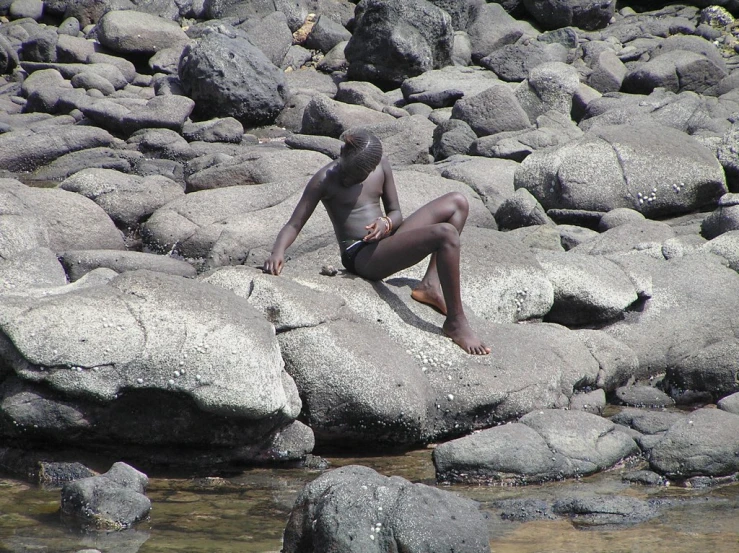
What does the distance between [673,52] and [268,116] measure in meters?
7.57

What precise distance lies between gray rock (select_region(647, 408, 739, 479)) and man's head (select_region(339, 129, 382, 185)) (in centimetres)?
271

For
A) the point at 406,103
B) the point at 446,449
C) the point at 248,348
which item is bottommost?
the point at 406,103

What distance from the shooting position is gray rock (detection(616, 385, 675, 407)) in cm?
727

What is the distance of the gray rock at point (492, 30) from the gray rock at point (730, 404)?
14.5 m

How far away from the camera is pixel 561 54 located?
757 inches

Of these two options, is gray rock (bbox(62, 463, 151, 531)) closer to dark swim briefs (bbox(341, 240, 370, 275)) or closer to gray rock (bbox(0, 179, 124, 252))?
dark swim briefs (bbox(341, 240, 370, 275))

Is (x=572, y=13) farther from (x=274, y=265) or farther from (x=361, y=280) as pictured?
(x=274, y=265)

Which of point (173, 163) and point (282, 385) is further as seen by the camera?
point (173, 163)

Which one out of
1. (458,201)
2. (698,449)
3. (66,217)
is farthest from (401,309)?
(66,217)

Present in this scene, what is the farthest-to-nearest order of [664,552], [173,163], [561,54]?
[561,54], [173,163], [664,552]

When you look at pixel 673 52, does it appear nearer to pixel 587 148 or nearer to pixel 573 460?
pixel 587 148

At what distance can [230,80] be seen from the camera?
15.1 metres

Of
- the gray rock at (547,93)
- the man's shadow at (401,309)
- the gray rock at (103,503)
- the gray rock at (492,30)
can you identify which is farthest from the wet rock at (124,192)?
the gray rock at (492,30)

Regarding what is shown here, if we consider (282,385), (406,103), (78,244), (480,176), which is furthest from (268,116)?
(282,385)
